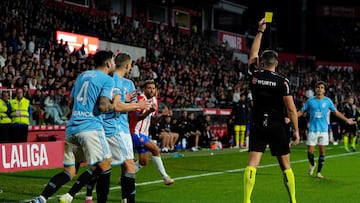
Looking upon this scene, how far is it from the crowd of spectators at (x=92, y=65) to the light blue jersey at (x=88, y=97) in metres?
11.3

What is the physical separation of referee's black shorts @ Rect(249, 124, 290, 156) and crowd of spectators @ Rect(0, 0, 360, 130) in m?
11.3

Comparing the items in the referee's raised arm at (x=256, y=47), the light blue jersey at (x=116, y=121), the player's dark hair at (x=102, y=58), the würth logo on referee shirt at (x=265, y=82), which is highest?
the referee's raised arm at (x=256, y=47)

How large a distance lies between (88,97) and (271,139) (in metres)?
2.96

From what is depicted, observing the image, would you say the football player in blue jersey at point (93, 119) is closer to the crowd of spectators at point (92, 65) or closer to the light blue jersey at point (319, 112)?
the light blue jersey at point (319, 112)

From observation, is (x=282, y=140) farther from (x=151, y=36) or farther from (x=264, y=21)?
(x=151, y=36)

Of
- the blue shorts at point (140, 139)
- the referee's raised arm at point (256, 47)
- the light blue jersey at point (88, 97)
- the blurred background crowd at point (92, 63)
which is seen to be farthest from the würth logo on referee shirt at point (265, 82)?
the blurred background crowd at point (92, 63)

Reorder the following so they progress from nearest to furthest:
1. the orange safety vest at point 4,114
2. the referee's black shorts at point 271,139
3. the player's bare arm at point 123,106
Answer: the player's bare arm at point 123,106
the referee's black shorts at point 271,139
the orange safety vest at point 4,114

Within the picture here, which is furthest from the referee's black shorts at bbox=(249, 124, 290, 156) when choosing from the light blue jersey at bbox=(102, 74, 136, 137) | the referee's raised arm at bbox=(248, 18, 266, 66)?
the light blue jersey at bbox=(102, 74, 136, 137)

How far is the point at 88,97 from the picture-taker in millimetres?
9328

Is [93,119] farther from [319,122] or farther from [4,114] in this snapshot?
[4,114]

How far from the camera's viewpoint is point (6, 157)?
17125mm

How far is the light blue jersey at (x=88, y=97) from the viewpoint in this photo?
9.30 meters

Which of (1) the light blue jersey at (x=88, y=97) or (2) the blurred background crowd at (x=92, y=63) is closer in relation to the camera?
(1) the light blue jersey at (x=88, y=97)

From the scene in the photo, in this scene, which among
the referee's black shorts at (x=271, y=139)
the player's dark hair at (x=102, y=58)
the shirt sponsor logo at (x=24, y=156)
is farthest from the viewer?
the shirt sponsor logo at (x=24, y=156)
